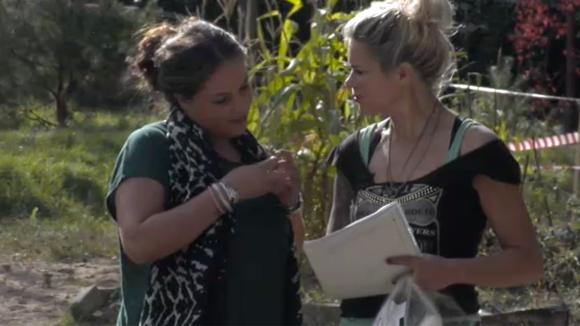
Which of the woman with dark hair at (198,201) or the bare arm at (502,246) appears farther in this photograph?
the bare arm at (502,246)

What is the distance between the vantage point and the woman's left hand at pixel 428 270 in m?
2.87

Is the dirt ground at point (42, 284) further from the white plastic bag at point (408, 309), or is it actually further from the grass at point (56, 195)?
the white plastic bag at point (408, 309)

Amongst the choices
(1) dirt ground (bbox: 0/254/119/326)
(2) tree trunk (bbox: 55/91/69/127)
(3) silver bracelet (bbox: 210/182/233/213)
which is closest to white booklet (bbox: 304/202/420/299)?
(3) silver bracelet (bbox: 210/182/233/213)

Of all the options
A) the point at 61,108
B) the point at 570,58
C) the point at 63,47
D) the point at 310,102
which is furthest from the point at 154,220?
the point at 61,108

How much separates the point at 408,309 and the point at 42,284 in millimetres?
4888

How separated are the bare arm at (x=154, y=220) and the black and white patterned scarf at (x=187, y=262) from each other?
0.05 metres

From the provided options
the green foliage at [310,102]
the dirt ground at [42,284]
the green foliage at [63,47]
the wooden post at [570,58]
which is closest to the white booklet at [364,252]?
the green foliage at [310,102]

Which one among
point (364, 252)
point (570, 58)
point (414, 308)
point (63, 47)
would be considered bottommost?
point (63, 47)

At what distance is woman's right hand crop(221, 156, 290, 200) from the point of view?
277 centimetres

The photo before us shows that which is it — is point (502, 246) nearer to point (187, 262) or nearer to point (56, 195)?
point (187, 262)

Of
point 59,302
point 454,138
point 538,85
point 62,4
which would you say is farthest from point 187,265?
point 62,4

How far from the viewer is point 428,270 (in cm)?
288

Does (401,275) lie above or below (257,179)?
below

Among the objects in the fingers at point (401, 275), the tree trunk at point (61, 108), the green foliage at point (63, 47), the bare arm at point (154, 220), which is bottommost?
the tree trunk at point (61, 108)
